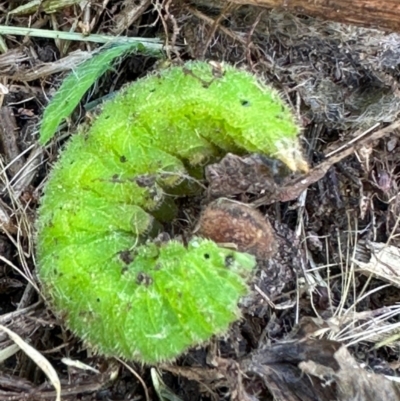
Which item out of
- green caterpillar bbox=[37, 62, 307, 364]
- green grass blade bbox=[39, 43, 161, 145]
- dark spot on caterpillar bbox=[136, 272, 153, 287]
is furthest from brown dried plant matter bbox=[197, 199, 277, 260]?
green grass blade bbox=[39, 43, 161, 145]

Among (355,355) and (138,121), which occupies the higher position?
(138,121)

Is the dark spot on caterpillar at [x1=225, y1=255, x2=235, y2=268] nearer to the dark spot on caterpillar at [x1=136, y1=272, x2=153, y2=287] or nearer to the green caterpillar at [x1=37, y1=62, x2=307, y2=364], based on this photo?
the green caterpillar at [x1=37, y1=62, x2=307, y2=364]

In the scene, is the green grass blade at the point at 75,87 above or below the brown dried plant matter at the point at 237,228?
above

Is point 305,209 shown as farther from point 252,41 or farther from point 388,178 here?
point 252,41

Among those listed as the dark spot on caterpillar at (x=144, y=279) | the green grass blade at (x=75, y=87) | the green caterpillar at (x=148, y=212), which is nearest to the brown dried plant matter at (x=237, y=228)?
the green caterpillar at (x=148, y=212)

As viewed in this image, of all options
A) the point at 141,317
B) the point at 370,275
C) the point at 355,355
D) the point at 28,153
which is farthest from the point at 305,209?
the point at 28,153

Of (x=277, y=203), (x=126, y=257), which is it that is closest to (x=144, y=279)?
(x=126, y=257)

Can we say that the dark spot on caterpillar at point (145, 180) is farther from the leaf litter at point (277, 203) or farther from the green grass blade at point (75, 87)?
the green grass blade at point (75, 87)
